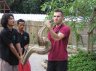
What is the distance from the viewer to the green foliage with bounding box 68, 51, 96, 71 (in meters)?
11.8

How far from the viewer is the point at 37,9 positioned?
35125 mm

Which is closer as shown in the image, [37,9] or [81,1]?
[81,1]

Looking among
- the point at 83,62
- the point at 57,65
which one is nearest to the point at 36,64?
the point at 83,62

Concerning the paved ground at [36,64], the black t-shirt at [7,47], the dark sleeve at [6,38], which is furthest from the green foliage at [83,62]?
the dark sleeve at [6,38]

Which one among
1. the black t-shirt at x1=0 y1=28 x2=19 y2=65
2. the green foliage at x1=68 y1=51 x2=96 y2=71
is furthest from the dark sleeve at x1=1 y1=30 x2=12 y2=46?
the green foliage at x1=68 y1=51 x2=96 y2=71

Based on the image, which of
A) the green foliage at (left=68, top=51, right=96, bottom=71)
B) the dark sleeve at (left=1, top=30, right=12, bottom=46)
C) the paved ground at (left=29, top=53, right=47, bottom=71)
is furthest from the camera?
the paved ground at (left=29, top=53, right=47, bottom=71)

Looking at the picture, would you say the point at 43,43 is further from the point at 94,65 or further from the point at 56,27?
the point at 94,65

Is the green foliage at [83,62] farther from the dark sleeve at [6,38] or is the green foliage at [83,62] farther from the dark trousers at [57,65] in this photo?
the dark sleeve at [6,38]

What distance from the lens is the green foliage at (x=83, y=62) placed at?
11.8 meters

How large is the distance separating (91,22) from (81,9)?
466 mm

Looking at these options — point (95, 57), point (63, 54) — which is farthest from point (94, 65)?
point (63, 54)

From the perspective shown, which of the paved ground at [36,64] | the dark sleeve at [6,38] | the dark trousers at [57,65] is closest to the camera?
the dark sleeve at [6,38]

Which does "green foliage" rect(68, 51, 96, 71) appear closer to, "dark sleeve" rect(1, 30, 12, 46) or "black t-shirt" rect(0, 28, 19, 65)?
"black t-shirt" rect(0, 28, 19, 65)

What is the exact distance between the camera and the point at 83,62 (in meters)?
12.3
